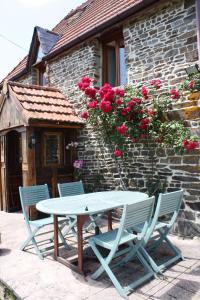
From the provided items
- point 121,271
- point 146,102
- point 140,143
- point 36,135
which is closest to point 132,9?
point 146,102

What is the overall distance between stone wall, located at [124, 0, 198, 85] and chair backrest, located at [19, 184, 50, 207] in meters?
3.51

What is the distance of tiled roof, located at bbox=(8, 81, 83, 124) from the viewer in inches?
274

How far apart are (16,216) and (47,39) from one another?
20.8ft

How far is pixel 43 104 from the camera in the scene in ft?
24.9

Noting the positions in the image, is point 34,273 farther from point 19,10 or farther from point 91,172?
point 19,10

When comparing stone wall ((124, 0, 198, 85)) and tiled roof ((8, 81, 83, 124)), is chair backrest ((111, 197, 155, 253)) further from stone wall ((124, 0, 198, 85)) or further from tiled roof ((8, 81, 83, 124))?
tiled roof ((8, 81, 83, 124))

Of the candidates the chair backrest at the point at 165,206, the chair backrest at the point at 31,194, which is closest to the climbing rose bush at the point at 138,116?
the chair backrest at the point at 165,206

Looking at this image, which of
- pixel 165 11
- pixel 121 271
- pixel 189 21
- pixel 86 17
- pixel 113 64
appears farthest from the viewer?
pixel 86 17

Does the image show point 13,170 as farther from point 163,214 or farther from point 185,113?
point 163,214

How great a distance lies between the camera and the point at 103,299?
3.01 m

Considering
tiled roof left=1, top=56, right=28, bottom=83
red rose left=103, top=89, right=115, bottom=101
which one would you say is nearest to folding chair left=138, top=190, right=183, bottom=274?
red rose left=103, top=89, right=115, bottom=101

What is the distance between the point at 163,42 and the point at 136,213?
4.28 meters

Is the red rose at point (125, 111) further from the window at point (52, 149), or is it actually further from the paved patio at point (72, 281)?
the paved patio at point (72, 281)

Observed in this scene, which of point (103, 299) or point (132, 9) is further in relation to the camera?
point (132, 9)
